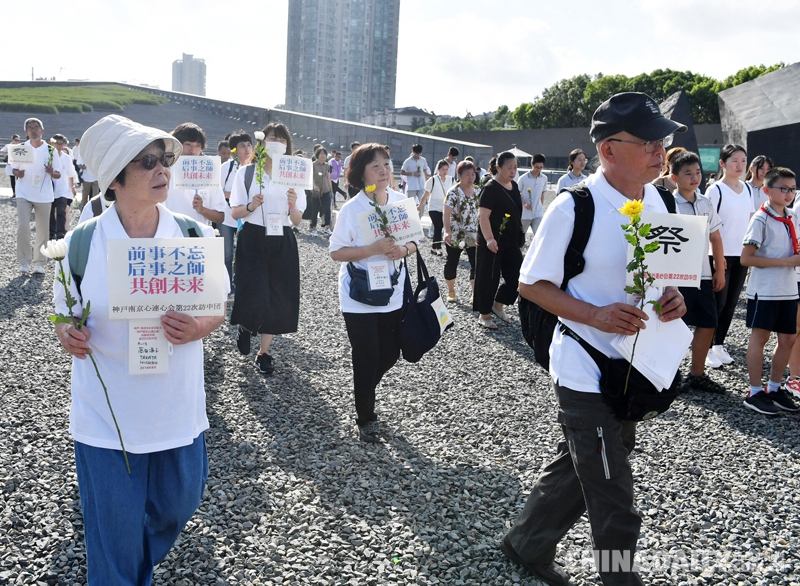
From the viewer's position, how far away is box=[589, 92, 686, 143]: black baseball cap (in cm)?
258

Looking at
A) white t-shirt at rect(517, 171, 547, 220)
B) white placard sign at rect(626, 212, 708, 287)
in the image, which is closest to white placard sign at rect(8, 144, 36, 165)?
white t-shirt at rect(517, 171, 547, 220)

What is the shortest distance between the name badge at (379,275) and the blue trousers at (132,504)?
204 centimetres

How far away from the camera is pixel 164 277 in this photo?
248cm

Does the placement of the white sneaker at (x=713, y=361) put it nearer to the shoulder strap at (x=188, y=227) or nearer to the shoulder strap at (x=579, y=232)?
the shoulder strap at (x=579, y=232)

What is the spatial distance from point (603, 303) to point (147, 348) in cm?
163

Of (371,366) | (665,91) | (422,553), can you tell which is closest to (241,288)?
(371,366)

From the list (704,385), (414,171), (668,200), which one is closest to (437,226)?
(414,171)

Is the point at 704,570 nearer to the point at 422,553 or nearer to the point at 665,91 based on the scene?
the point at 422,553

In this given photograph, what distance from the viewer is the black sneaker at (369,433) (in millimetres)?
4797

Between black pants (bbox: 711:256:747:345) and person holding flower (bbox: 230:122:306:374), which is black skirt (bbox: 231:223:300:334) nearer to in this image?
person holding flower (bbox: 230:122:306:374)

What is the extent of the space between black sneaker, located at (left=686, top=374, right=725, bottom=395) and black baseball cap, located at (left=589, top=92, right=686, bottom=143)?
408cm

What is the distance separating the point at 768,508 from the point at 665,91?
214 feet

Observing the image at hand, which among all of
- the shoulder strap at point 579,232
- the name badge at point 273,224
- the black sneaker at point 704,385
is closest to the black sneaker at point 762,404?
the black sneaker at point 704,385

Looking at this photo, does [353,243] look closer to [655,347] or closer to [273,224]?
[273,224]
